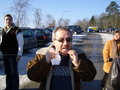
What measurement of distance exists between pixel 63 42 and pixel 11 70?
127 inches

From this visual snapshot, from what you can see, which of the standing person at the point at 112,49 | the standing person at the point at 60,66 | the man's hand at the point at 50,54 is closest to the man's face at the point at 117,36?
the standing person at the point at 112,49

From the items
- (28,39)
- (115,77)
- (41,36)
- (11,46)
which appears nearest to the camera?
(115,77)

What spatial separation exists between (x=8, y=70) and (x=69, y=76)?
3.20 metres

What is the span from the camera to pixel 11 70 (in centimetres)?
532

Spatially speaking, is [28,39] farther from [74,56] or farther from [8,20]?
[74,56]

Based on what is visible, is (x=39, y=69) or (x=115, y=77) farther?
(x=115, y=77)

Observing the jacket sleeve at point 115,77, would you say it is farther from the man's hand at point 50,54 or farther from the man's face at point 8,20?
the man's face at point 8,20

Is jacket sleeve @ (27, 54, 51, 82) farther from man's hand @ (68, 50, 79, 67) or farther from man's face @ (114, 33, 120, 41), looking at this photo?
man's face @ (114, 33, 120, 41)

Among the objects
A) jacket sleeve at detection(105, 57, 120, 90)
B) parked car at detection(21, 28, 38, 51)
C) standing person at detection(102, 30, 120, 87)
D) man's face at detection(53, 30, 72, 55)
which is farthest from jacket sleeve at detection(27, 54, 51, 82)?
parked car at detection(21, 28, 38, 51)

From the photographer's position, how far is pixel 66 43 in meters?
2.33

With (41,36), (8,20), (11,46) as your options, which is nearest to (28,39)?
(41,36)

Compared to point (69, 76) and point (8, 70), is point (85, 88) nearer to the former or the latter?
point (8, 70)

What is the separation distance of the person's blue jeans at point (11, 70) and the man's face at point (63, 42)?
3065mm

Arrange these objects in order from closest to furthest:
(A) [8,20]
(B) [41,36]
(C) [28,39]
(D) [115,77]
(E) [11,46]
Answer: (D) [115,77] → (A) [8,20] → (E) [11,46] → (C) [28,39] → (B) [41,36]
